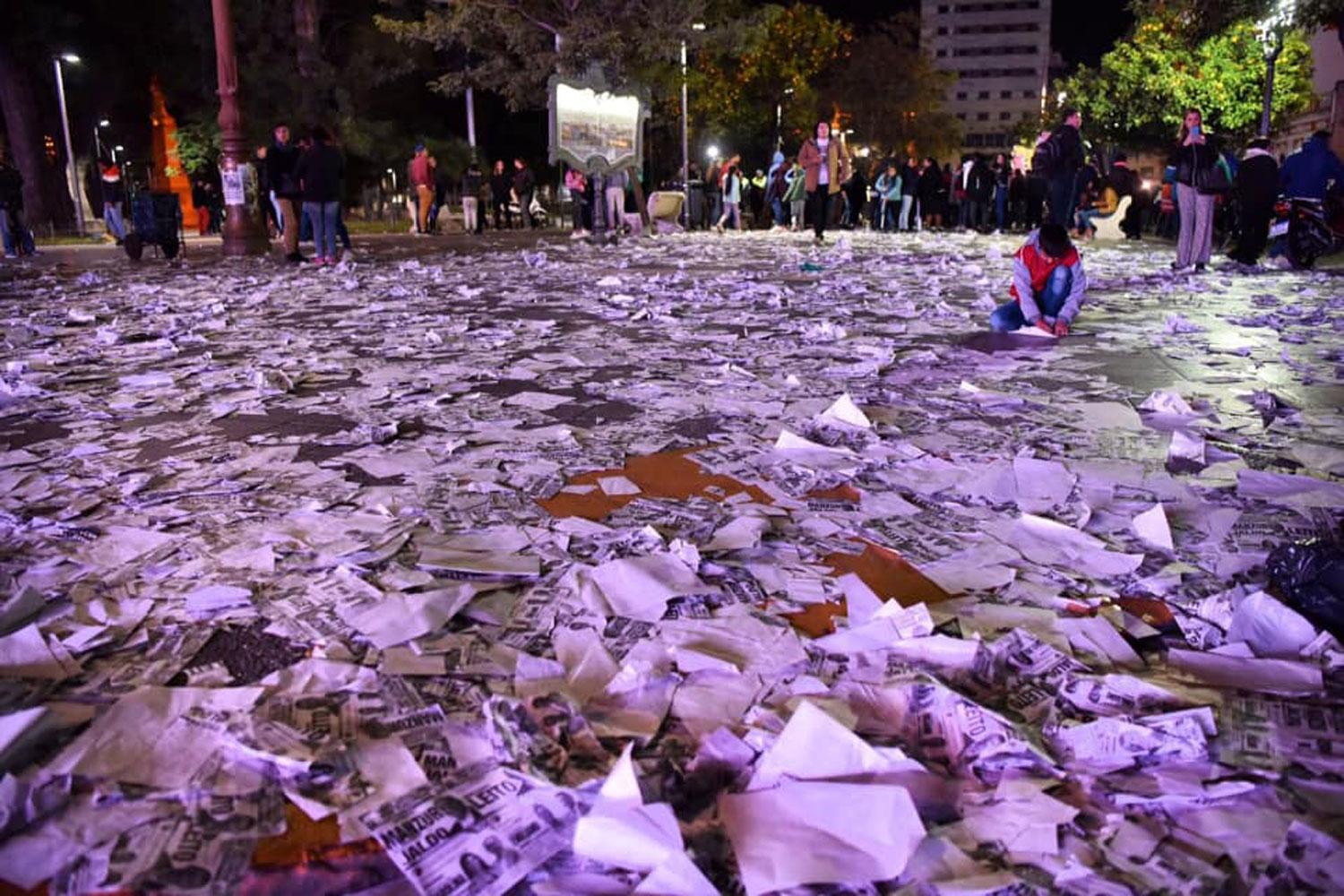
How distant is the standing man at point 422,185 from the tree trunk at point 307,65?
18.1ft

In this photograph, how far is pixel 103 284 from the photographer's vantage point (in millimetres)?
11523

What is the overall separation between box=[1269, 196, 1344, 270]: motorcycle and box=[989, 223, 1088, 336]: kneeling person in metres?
7.30

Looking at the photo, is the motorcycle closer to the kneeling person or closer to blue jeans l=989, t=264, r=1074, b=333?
the kneeling person

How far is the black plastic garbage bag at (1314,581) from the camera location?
2283 millimetres

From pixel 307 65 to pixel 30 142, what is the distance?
8333 millimetres

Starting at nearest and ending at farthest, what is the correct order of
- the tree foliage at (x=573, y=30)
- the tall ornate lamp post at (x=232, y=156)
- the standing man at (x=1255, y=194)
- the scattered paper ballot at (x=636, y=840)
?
the scattered paper ballot at (x=636, y=840)
the standing man at (x=1255, y=194)
the tall ornate lamp post at (x=232, y=156)
the tree foliage at (x=573, y=30)

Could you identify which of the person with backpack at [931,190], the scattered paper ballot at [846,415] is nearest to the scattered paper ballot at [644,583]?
the scattered paper ballot at [846,415]

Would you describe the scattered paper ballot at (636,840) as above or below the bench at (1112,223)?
below

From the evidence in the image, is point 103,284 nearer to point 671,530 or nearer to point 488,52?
point 671,530

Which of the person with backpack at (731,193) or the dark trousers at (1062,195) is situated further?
the person with backpack at (731,193)

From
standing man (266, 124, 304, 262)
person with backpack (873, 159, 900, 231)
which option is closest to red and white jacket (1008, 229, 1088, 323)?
standing man (266, 124, 304, 262)

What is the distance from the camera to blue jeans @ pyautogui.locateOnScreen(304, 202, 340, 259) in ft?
43.3

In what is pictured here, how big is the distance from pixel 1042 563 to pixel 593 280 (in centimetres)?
869

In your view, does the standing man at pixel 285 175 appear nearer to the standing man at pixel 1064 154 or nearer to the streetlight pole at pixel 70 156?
the standing man at pixel 1064 154
